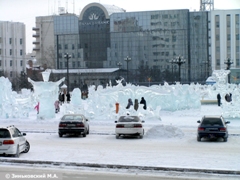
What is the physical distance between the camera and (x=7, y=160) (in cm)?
1628

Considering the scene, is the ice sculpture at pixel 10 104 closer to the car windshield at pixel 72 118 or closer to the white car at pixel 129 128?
the car windshield at pixel 72 118

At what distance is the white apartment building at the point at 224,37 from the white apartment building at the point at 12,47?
153ft

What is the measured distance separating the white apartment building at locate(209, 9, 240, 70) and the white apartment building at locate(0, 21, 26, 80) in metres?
46.8

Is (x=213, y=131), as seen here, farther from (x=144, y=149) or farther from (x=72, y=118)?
(x=72, y=118)

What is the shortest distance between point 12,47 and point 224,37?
52.2 metres

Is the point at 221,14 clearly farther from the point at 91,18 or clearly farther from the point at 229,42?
the point at 91,18

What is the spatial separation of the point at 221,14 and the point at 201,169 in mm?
108454

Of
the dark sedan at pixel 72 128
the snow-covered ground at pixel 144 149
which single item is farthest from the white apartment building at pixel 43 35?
the snow-covered ground at pixel 144 149

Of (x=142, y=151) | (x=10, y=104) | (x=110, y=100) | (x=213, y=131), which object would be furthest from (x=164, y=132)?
(x=110, y=100)

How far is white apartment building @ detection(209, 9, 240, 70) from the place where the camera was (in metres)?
119

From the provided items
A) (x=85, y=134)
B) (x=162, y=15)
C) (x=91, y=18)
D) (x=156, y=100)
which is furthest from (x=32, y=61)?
(x=85, y=134)

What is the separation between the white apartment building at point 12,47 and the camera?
11181cm

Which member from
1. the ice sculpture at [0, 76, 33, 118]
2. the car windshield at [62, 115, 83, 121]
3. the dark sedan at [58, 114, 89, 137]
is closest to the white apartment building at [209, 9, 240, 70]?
the ice sculpture at [0, 76, 33, 118]

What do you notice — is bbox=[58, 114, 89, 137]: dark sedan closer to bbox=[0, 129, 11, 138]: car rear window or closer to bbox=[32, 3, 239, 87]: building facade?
bbox=[0, 129, 11, 138]: car rear window
